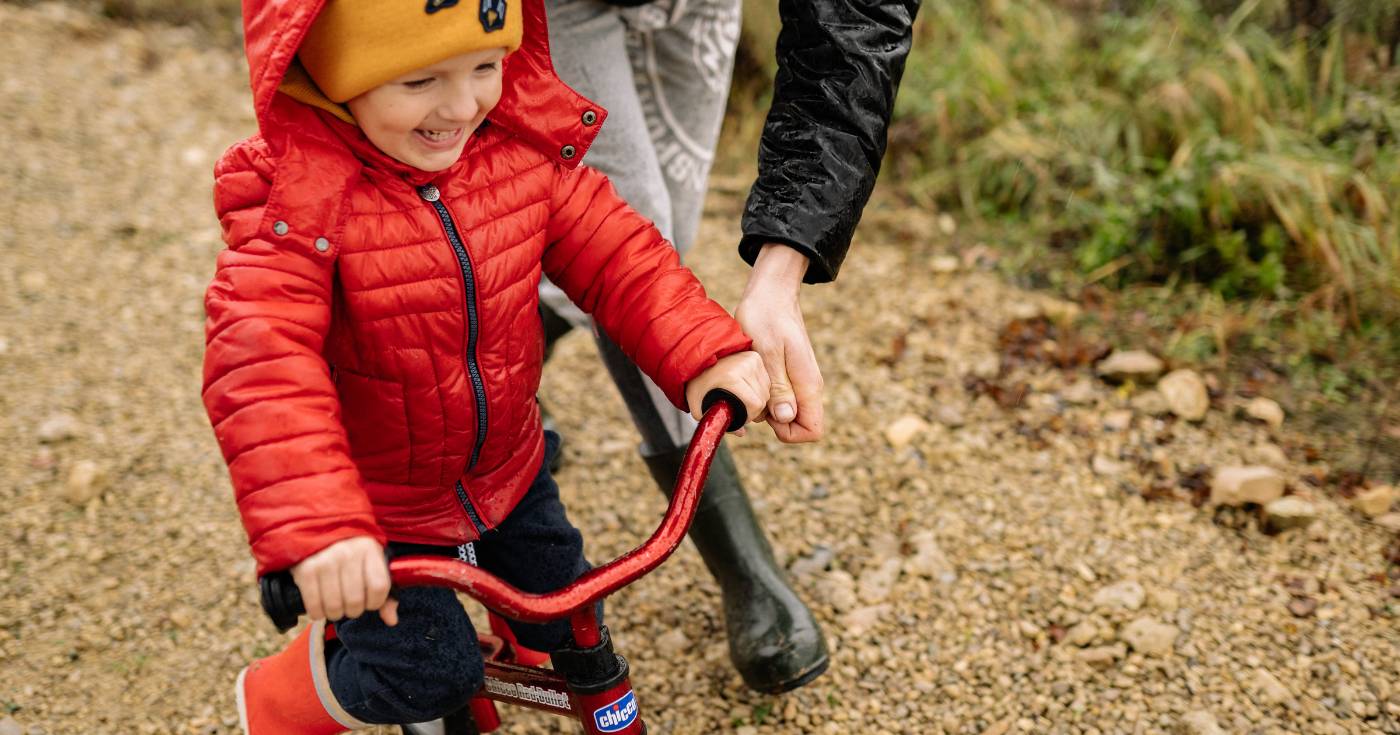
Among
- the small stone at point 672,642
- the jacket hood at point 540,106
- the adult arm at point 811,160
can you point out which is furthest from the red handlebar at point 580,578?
the small stone at point 672,642

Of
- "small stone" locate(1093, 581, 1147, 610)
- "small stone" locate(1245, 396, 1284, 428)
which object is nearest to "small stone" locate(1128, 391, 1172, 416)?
"small stone" locate(1245, 396, 1284, 428)

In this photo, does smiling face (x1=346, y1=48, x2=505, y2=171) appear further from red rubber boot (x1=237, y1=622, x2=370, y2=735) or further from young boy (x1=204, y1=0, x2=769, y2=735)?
red rubber boot (x1=237, y1=622, x2=370, y2=735)

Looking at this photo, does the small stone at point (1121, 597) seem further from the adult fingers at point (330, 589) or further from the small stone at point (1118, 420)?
the adult fingers at point (330, 589)

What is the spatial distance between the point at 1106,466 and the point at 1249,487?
0.35m

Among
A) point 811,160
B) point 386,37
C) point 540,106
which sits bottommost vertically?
point 811,160

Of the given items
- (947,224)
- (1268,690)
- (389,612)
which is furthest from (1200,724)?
(947,224)

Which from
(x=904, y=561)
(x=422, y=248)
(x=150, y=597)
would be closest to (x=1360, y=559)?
(x=904, y=561)

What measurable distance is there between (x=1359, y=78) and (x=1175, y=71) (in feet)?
2.01

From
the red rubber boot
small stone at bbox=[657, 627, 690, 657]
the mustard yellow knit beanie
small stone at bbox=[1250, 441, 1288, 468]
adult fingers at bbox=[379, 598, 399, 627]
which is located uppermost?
the mustard yellow knit beanie

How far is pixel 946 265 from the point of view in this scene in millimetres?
3926

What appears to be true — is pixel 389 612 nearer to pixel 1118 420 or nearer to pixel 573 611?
pixel 573 611

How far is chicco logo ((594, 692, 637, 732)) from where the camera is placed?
5.55ft

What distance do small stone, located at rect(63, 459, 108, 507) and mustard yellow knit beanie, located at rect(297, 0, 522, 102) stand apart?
1.89m

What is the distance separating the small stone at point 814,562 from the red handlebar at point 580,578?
1.24 meters
